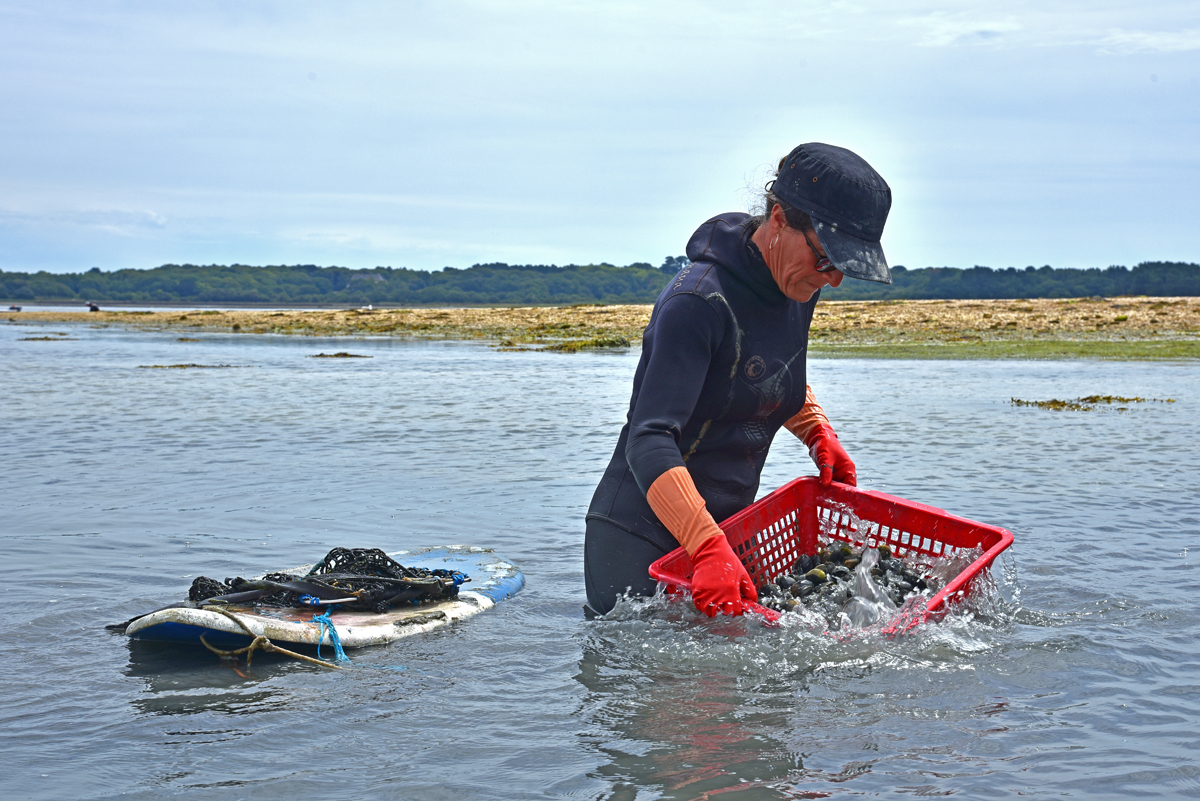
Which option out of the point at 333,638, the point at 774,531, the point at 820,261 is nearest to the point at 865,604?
the point at 774,531

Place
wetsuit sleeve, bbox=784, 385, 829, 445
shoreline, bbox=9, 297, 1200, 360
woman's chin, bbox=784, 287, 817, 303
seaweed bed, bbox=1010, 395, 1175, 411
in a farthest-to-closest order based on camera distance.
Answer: shoreline, bbox=9, 297, 1200, 360 → seaweed bed, bbox=1010, 395, 1175, 411 → wetsuit sleeve, bbox=784, 385, 829, 445 → woman's chin, bbox=784, 287, 817, 303

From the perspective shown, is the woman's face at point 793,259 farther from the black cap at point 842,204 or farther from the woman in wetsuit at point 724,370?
the black cap at point 842,204

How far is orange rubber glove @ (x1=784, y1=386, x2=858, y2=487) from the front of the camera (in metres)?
5.17

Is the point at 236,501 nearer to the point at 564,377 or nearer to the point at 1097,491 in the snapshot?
the point at 1097,491

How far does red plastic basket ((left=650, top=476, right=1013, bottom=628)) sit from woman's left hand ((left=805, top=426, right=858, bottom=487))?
93 mm

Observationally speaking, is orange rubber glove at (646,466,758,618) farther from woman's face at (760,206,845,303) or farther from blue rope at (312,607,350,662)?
blue rope at (312,607,350,662)

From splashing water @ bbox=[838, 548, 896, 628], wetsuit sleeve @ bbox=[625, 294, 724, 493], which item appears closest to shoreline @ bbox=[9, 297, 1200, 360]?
splashing water @ bbox=[838, 548, 896, 628]

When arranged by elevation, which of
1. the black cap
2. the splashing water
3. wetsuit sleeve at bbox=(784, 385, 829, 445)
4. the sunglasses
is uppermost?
the black cap

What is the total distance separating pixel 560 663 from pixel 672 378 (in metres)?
1.55

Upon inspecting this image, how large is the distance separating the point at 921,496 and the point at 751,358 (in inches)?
207

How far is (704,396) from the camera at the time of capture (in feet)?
13.8

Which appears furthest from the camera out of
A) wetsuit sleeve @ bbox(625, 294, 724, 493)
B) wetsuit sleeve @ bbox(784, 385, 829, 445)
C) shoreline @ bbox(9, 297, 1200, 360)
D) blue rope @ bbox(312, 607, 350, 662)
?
shoreline @ bbox(9, 297, 1200, 360)

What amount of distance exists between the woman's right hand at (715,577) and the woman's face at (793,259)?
41.8 inches

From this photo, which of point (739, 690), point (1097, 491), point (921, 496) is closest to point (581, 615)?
point (739, 690)
